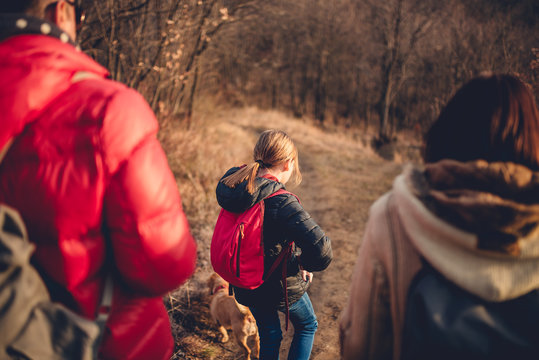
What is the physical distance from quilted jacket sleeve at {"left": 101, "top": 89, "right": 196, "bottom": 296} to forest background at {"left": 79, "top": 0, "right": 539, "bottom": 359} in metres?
2.32

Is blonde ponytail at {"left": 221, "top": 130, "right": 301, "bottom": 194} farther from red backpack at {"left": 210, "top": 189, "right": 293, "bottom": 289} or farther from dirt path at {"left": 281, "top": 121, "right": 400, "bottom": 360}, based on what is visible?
dirt path at {"left": 281, "top": 121, "right": 400, "bottom": 360}

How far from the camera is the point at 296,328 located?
7.30 feet

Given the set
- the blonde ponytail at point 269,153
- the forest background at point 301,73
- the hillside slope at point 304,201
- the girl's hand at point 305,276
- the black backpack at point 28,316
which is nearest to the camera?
the black backpack at point 28,316

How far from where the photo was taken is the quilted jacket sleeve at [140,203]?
1113 millimetres

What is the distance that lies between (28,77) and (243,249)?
48.6 inches

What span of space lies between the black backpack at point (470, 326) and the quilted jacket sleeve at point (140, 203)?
0.83m

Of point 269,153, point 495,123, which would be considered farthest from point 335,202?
point 495,123

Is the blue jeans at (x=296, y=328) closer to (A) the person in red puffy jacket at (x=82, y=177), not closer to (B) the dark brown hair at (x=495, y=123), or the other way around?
(A) the person in red puffy jacket at (x=82, y=177)

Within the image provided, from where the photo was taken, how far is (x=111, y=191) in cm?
112

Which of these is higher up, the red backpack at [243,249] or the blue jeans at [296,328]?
the red backpack at [243,249]

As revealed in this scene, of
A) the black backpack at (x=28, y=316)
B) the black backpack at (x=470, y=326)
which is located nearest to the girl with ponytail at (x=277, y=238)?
the black backpack at (x=470, y=326)

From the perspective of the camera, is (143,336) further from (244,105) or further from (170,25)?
(244,105)

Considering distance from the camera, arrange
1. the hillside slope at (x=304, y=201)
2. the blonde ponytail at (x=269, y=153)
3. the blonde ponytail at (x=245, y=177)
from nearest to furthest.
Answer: the blonde ponytail at (x=245, y=177), the blonde ponytail at (x=269, y=153), the hillside slope at (x=304, y=201)

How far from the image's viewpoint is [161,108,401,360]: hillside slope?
3.49m
